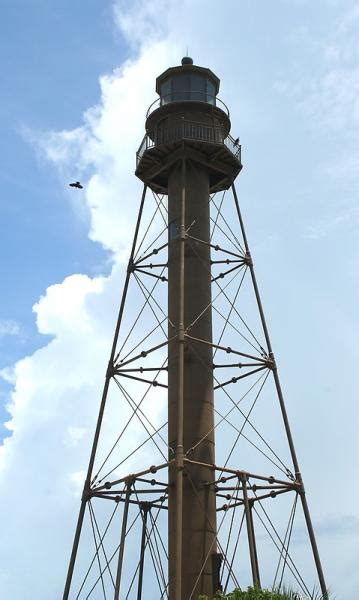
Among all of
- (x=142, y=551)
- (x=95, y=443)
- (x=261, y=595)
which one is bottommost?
(x=261, y=595)

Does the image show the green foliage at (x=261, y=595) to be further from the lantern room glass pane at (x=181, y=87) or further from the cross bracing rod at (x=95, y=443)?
the lantern room glass pane at (x=181, y=87)

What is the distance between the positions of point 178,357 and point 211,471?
3747mm

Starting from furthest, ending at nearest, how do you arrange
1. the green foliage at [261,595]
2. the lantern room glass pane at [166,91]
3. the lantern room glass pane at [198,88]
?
the lantern room glass pane at [166,91] → the lantern room glass pane at [198,88] → the green foliage at [261,595]

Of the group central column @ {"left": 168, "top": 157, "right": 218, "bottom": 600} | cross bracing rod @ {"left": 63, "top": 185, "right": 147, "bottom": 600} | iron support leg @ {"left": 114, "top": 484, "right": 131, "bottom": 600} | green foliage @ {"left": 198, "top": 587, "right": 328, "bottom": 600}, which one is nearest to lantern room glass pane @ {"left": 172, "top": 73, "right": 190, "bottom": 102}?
central column @ {"left": 168, "top": 157, "right": 218, "bottom": 600}

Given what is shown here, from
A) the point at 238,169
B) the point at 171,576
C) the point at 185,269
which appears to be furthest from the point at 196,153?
the point at 171,576

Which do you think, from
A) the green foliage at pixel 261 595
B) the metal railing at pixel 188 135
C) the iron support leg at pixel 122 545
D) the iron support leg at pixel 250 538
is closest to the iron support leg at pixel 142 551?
the iron support leg at pixel 122 545

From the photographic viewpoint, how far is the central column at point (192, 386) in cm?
2520

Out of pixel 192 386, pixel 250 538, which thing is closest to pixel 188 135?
pixel 192 386

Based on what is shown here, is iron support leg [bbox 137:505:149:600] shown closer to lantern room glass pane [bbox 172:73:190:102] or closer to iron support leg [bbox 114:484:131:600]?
iron support leg [bbox 114:484:131:600]

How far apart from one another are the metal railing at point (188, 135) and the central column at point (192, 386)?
3.17ft

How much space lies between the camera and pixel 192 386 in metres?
27.5

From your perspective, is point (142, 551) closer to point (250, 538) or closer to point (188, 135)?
point (250, 538)

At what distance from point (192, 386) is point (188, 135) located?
913cm

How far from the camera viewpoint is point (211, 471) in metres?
26.9
